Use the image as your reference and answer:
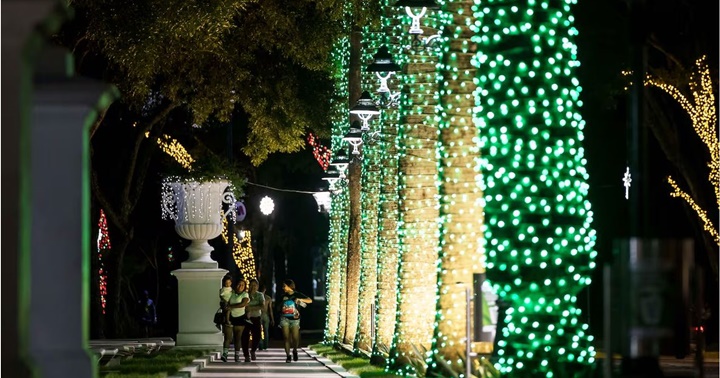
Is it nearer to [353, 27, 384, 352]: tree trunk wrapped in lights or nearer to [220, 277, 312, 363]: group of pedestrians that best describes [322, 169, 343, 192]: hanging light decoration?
[220, 277, 312, 363]: group of pedestrians

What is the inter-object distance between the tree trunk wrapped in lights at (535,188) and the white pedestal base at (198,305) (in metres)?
22.1

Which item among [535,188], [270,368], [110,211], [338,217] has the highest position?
[110,211]

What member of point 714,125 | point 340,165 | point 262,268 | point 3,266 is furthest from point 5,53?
point 262,268

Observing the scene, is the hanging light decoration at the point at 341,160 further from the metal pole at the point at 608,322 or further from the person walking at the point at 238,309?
the metal pole at the point at 608,322

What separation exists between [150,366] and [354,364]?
141 inches

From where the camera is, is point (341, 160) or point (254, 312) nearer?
point (254, 312)

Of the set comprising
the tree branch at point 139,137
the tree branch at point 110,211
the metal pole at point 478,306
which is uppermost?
the tree branch at point 139,137

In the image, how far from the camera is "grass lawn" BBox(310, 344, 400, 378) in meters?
23.2

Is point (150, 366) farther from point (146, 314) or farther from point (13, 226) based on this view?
point (146, 314)

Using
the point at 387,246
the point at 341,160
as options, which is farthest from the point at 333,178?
the point at 387,246

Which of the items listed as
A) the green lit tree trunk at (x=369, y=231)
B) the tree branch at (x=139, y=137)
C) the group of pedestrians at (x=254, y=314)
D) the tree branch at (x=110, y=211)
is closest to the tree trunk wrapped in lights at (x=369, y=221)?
the green lit tree trunk at (x=369, y=231)

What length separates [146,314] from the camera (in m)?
65.8

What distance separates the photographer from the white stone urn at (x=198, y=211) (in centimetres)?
3909

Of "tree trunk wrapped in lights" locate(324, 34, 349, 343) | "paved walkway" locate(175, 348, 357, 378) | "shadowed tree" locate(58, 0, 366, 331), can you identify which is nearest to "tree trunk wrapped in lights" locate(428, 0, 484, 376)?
"paved walkway" locate(175, 348, 357, 378)
